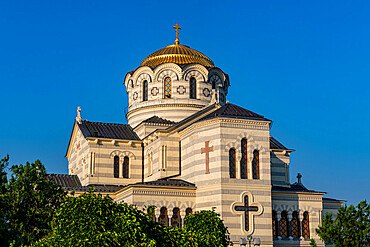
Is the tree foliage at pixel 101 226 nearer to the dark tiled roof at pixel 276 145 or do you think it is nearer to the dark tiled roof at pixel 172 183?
the dark tiled roof at pixel 172 183

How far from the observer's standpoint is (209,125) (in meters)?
37.9

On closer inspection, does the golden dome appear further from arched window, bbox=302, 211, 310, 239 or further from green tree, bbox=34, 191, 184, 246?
green tree, bbox=34, 191, 184, 246

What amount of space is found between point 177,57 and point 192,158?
1307 cm

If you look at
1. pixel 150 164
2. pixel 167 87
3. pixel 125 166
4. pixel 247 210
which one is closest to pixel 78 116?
pixel 125 166

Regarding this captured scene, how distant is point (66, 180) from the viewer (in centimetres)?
4672

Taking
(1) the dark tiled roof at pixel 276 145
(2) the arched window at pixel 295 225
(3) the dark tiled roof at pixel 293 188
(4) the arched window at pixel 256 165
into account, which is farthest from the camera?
(1) the dark tiled roof at pixel 276 145

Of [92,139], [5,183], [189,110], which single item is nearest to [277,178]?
[189,110]

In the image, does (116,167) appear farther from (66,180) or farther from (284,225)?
(284,225)

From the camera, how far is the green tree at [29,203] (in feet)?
95.3

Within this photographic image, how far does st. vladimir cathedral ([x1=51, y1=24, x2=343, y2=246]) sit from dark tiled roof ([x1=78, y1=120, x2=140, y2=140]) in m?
0.09

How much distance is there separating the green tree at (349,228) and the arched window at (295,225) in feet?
37.7

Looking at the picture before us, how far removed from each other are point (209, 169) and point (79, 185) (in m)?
14.4

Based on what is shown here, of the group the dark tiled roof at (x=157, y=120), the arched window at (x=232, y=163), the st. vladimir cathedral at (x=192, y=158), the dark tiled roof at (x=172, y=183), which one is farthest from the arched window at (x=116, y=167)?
the arched window at (x=232, y=163)

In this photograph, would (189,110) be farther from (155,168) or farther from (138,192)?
(138,192)
